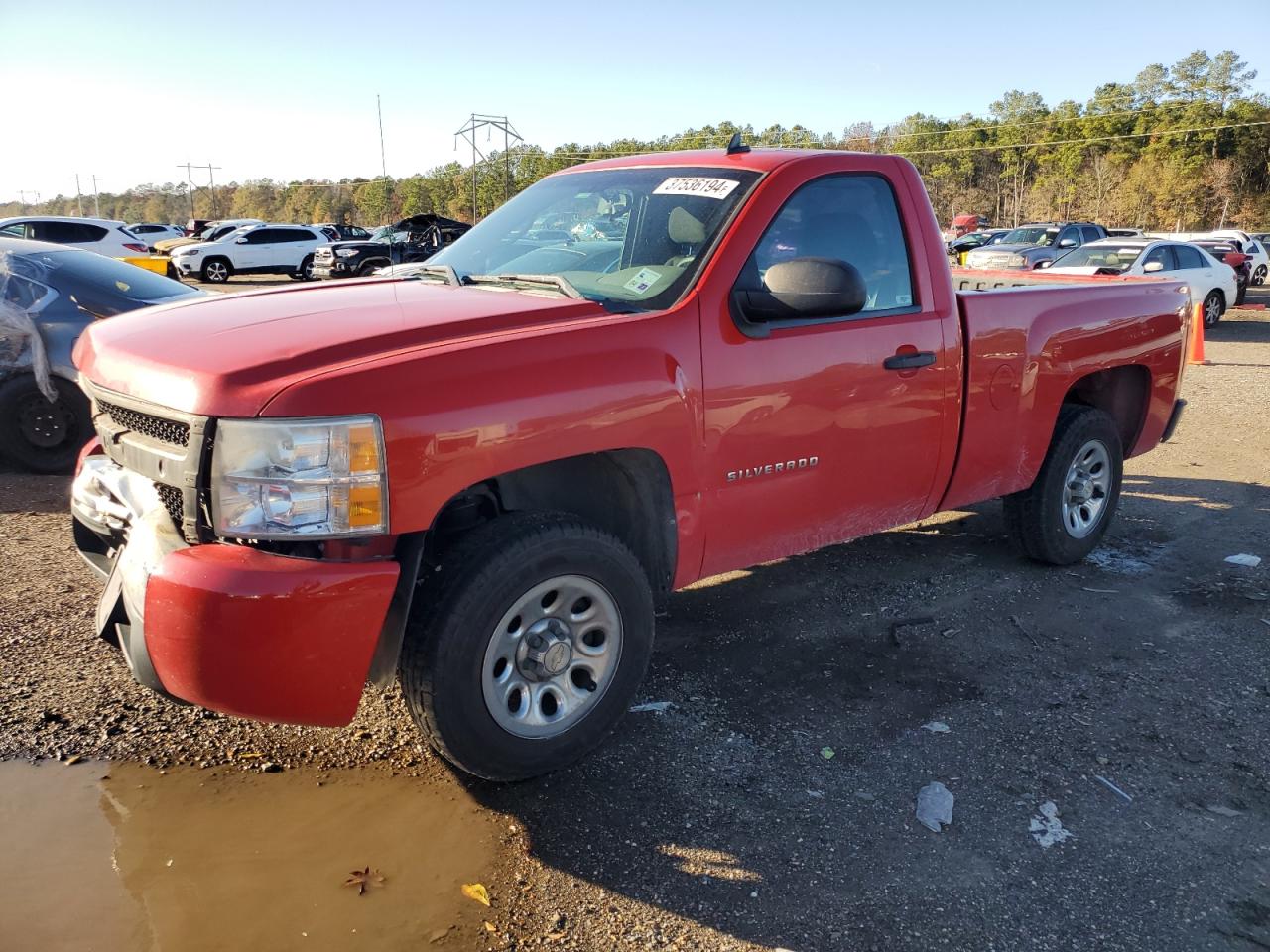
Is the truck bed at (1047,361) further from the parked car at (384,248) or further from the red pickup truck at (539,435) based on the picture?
the parked car at (384,248)

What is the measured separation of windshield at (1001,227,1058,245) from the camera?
77.9ft

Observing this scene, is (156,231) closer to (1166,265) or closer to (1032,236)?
(1032,236)

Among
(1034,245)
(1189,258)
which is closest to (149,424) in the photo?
(1189,258)

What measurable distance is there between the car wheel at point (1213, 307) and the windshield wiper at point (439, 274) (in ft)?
57.5

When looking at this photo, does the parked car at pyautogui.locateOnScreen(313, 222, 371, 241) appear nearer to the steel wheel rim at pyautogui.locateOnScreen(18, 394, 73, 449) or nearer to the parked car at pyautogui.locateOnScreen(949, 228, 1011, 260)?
the parked car at pyautogui.locateOnScreen(949, 228, 1011, 260)

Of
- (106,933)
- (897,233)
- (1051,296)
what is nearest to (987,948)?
(106,933)

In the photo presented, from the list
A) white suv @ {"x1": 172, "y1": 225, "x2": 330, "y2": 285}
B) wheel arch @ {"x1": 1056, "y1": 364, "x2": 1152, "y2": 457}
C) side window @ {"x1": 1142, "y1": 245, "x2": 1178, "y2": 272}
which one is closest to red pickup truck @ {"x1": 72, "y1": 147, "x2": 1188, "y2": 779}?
wheel arch @ {"x1": 1056, "y1": 364, "x2": 1152, "y2": 457}

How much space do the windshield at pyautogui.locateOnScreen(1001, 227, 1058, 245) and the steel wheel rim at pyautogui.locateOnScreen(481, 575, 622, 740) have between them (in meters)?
23.2

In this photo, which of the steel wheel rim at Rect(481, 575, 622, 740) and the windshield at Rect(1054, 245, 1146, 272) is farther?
the windshield at Rect(1054, 245, 1146, 272)

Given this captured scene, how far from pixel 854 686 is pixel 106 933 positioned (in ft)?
8.84

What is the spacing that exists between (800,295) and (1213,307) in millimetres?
17782

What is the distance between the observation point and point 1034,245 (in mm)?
22953

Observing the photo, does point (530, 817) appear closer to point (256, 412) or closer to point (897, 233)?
point (256, 412)

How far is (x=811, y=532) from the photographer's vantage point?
12.5 feet
